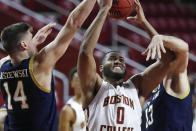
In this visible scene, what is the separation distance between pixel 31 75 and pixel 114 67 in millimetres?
766

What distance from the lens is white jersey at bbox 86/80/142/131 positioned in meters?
4.09

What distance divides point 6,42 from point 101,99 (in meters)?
0.89

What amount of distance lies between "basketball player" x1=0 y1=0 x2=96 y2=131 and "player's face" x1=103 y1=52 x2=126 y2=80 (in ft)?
1.81

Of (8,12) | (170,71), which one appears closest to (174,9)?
(8,12)

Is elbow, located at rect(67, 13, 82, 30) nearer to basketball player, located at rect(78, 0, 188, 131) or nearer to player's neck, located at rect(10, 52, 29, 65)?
basketball player, located at rect(78, 0, 188, 131)

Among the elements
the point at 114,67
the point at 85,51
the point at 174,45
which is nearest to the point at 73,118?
the point at 114,67

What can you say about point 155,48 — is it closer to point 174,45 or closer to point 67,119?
point 174,45

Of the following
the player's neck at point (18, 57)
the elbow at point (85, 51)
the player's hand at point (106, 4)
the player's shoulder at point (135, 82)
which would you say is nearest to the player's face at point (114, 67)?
the player's shoulder at point (135, 82)

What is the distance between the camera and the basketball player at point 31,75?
12.4ft

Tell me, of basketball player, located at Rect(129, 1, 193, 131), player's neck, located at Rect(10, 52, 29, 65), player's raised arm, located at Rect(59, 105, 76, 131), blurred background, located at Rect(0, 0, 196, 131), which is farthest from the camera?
blurred background, located at Rect(0, 0, 196, 131)

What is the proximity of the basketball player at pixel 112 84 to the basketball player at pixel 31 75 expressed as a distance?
0.25 m

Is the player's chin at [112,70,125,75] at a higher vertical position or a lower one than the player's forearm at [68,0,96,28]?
lower

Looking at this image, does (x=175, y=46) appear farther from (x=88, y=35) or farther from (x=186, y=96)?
(x=88, y=35)

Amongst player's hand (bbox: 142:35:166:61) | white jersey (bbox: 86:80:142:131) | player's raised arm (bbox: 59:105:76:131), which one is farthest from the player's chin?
player's raised arm (bbox: 59:105:76:131)
